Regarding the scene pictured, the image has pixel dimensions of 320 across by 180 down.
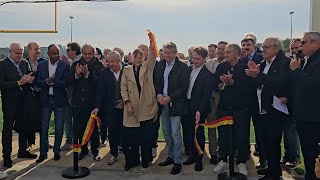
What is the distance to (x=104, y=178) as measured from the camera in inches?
214

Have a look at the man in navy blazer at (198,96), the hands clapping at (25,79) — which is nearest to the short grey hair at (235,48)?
the man in navy blazer at (198,96)

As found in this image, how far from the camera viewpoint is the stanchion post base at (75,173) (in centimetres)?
543

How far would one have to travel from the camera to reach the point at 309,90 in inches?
163

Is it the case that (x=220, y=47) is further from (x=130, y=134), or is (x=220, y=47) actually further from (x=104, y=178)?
(x=104, y=178)

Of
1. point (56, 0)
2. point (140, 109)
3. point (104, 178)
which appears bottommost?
point (104, 178)

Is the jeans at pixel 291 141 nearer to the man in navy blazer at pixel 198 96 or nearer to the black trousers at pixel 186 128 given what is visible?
the man in navy blazer at pixel 198 96

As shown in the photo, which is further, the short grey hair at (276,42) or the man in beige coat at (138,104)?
the man in beige coat at (138,104)

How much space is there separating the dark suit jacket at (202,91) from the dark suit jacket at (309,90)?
58.8 inches

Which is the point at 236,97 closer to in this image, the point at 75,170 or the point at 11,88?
the point at 75,170

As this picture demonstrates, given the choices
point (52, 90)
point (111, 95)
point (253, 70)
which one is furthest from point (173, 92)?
point (52, 90)

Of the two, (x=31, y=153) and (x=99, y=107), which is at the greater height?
(x=99, y=107)

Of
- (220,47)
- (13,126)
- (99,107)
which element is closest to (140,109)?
(99,107)

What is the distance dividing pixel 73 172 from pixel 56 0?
11509 mm

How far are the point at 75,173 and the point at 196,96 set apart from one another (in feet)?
7.77
